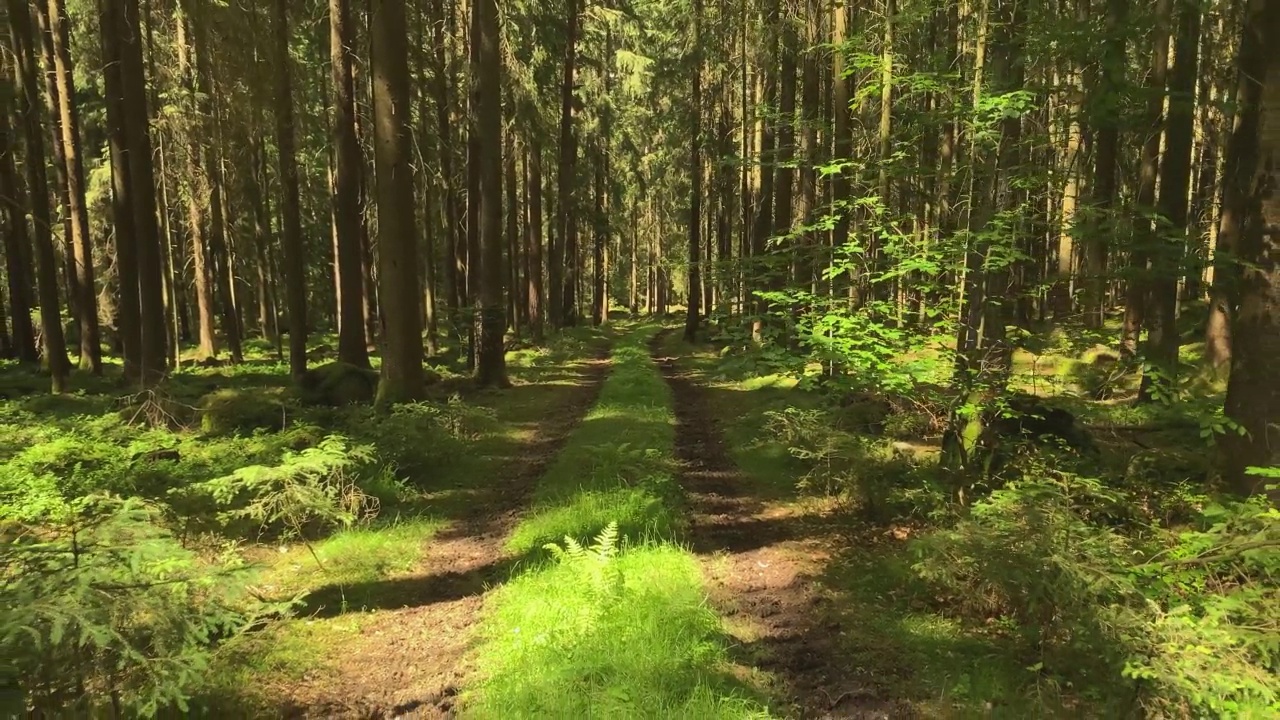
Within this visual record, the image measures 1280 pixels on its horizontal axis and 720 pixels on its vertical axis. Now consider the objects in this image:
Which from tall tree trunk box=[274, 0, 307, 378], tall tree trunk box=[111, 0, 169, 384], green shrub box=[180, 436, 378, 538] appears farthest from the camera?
tall tree trunk box=[274, 0, 307, 378]

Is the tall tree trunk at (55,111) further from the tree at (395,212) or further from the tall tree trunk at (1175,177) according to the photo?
the tall tree trunk at (1175,177)

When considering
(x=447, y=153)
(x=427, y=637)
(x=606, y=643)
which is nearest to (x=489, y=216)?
(x=447, y=153)

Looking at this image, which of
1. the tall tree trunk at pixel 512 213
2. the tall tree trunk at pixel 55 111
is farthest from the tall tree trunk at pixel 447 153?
the tall tree trunk at pixel 55 111

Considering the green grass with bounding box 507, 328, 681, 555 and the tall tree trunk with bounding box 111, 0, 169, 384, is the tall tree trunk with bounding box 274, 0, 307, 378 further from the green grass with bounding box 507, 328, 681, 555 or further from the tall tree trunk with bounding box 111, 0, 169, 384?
the green grass with bounding box 507, 328, 681, 555

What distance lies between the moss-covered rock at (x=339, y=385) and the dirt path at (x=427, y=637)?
6.04 meters

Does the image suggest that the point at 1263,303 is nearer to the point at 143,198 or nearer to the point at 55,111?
the point at 143,198

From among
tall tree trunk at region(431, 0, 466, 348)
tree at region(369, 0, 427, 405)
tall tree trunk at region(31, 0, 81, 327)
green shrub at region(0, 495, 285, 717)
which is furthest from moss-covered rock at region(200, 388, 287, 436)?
tall tree trunk at region(31, 0, 81, 327)

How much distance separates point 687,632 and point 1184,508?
4706 mm

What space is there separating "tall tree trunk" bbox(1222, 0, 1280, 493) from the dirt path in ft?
21.2

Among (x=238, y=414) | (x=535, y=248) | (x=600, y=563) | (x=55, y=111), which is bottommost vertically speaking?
(x=600, y=563)

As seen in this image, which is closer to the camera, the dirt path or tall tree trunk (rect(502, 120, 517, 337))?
the dirt path

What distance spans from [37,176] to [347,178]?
1178 centimetres

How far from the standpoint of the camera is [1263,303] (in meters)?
5.58

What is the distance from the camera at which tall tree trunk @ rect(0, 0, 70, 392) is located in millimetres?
16625
